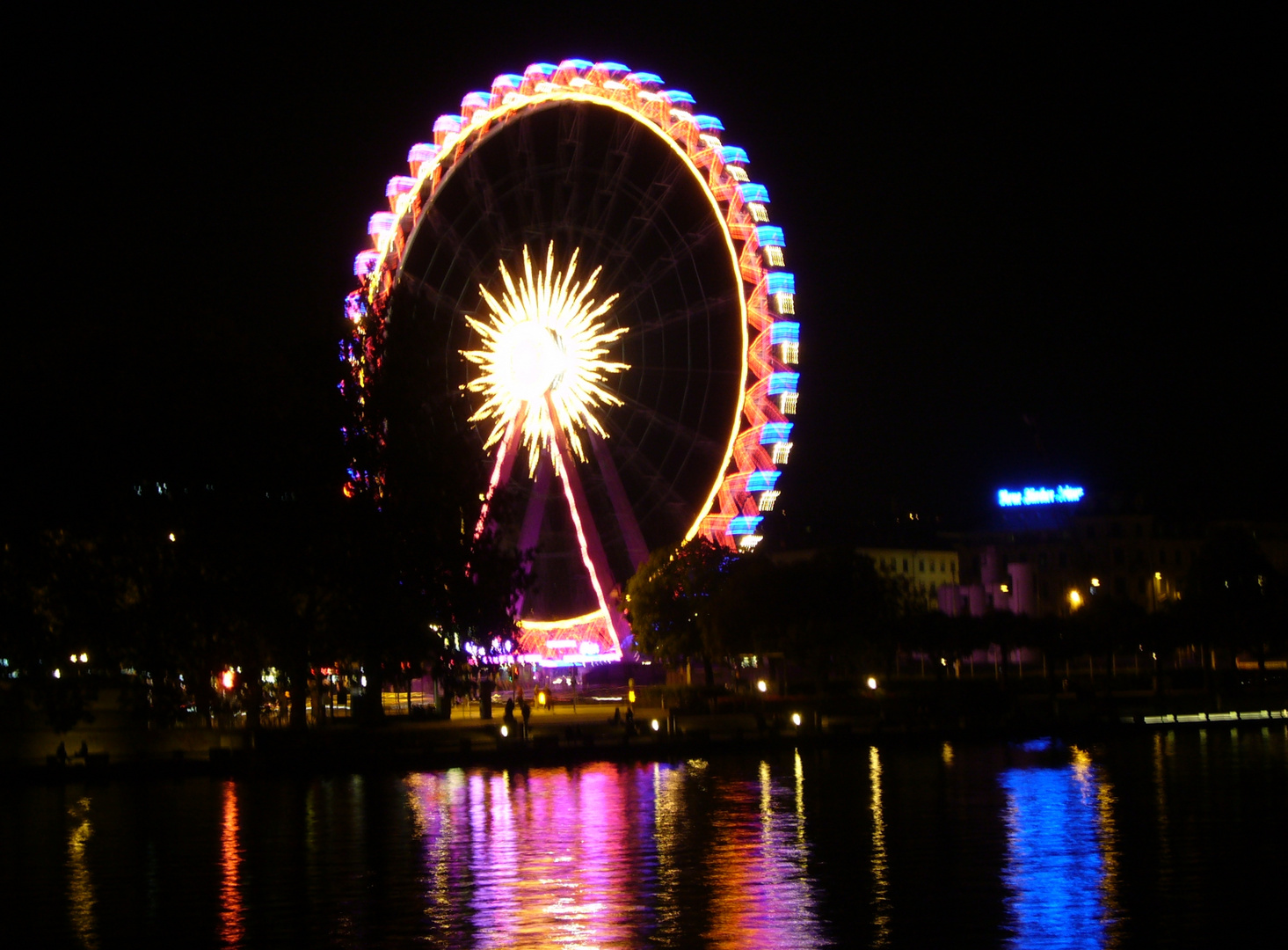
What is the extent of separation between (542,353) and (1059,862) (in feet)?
111

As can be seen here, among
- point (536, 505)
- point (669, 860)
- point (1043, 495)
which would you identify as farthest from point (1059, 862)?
point (1043, 495)

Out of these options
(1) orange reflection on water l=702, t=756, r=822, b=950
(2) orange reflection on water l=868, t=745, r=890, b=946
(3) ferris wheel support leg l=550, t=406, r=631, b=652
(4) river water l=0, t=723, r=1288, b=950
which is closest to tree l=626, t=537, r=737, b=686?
(3) ferris wheel support leg l=550, t=406, r=631, b=652

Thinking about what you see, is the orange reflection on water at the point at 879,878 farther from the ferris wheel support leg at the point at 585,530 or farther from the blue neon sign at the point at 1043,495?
the blue neon sign at the point at 1043,495

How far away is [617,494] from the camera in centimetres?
5644

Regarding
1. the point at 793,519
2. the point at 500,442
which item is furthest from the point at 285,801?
the point at 793,519

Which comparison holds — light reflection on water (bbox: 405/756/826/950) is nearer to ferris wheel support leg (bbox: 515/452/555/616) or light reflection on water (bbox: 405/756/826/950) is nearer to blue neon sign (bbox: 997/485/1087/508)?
ferris wheel support leg (bbox: 515/452/555/616)

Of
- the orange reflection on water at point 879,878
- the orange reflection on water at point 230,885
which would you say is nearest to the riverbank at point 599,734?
the orange reflection on water at point 230,885

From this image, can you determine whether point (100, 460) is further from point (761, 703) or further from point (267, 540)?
point (761, 703)

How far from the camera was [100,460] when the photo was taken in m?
36.3

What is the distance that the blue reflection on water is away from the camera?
53.9 ft

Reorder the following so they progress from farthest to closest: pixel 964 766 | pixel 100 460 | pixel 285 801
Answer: pixel 964 766, pixel 100 460, pixel 285 801

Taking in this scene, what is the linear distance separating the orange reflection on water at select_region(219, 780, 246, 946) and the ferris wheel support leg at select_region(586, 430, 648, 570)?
2583 centimetres

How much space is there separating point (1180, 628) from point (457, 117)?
1990 inches

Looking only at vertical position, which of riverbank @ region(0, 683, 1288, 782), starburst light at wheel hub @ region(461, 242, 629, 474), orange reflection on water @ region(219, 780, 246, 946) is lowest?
orange reflection on water @ region(219, 780, 246, 946)
